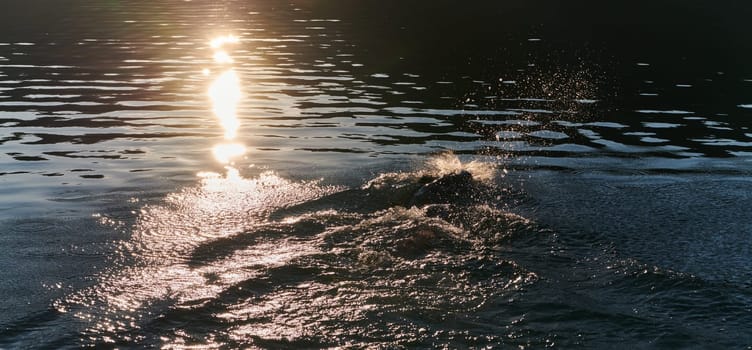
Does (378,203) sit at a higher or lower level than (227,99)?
lower

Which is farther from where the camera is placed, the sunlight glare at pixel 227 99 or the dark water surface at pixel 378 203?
the sunlight glare at pixel 227 99

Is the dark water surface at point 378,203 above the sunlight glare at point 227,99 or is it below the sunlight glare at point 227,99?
below

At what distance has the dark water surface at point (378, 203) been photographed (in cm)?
1057

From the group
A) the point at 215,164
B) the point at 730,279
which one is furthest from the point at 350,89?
the point at 730,279

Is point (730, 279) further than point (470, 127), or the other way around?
point (470, 127)

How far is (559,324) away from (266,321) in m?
4.08

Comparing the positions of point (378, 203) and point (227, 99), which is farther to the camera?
point (227, 99)

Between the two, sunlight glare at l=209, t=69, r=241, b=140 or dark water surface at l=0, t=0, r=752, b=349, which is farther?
sunlight glare at l=209, t=69, r=241, b=140

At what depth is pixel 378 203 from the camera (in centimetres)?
1573

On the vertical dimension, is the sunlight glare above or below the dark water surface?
above

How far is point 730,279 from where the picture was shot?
11906 millimetres

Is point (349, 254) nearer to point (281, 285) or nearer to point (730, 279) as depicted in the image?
point (281, 285)

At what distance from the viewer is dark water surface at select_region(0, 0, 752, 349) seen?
A: 34.7 feet

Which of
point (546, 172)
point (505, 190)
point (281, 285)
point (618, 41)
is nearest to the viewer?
point (281, 285)
